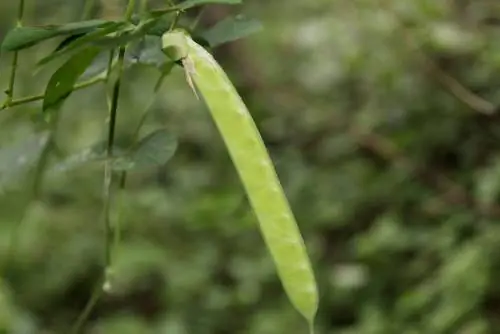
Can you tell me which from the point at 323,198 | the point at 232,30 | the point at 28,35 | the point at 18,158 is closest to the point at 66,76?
the point at 28,35

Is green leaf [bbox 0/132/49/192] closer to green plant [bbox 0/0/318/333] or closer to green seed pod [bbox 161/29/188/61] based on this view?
green plant [bbox 0/0/318/333]

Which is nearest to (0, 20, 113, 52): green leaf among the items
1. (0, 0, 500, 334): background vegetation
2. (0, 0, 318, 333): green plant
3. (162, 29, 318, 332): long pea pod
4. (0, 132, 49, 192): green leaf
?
(0, 0, 318, 333): green plant

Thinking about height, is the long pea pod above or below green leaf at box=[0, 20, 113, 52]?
below

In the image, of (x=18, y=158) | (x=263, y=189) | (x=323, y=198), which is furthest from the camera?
(x=323, y=198)

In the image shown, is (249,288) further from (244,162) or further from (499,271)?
(244,162)

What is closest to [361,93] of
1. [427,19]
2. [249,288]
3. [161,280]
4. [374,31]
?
[374,31]

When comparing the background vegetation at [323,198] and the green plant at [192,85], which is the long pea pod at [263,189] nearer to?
the green plant at [192,85]

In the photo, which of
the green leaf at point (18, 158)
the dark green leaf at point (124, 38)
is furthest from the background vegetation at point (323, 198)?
the dark green leaf at point (124, 38)

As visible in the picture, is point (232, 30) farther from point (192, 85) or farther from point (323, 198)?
point (323, 198)
